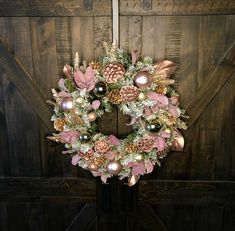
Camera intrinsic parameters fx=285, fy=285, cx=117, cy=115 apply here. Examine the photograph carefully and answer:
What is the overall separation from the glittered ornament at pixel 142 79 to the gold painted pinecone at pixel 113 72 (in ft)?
0.23

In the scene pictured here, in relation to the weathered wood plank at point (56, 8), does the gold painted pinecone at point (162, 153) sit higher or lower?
lower

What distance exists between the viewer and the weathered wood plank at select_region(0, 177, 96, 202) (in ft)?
5.37

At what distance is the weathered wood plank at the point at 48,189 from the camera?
5.37 feet

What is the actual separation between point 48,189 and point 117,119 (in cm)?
59

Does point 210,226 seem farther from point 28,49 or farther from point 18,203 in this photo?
point 28,49

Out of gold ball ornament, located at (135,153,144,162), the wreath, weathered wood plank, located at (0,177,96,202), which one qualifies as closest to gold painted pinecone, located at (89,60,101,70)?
the wreath

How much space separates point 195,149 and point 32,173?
0.93 m

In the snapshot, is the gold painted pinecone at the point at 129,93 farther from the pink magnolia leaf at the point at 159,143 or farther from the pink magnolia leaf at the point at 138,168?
the pink magnolia leaf at the point at 138,168

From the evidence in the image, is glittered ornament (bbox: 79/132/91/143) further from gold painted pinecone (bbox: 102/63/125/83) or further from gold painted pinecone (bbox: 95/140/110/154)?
gold painted pinecone (bbox: 102/63/125/83)

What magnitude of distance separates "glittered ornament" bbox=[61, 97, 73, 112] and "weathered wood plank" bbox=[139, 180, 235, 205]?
0.62m

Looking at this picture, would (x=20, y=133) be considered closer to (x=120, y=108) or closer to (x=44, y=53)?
(x=44, y=53)

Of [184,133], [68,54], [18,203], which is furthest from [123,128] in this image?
[18,203]

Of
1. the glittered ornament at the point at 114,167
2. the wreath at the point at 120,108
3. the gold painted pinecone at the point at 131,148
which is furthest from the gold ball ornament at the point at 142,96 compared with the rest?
the glittered ornament at the point at 114,167

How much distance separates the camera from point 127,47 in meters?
1.40
